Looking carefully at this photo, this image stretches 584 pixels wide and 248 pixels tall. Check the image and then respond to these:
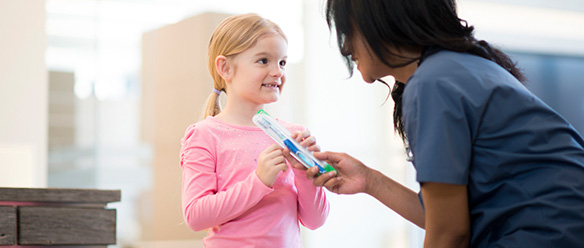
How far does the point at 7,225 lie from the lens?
114cm

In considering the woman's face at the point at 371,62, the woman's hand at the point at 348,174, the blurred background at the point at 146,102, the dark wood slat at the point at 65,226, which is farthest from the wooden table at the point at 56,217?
the blurred background at the point at 146,102

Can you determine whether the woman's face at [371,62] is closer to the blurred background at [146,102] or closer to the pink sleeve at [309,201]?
the pink sleeve at [309,201]

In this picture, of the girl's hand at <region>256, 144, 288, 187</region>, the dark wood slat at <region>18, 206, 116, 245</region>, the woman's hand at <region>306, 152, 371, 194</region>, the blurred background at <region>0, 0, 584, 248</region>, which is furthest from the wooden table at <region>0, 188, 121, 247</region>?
the blurred background at <region>0, 0, 584, 248</region>

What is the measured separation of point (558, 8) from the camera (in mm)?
4109

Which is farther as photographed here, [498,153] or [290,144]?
[290,144]

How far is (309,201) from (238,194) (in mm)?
161

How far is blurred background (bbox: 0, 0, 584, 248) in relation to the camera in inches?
99.5

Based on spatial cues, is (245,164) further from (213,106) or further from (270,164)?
(213,106)

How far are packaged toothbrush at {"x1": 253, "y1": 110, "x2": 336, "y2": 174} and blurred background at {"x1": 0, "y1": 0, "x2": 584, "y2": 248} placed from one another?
4.99 ft

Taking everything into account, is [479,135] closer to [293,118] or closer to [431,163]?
[431,163]

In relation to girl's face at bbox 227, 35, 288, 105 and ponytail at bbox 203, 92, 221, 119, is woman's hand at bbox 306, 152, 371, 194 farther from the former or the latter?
ponytail at bbox 203, 92, 221, 119

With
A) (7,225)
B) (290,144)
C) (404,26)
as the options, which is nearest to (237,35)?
(290,144)

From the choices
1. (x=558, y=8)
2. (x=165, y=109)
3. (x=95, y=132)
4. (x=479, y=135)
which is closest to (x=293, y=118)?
(x=165, y=109)

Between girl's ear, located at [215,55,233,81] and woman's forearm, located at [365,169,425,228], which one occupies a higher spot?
girl's ear, located at [215,55,233,81]
